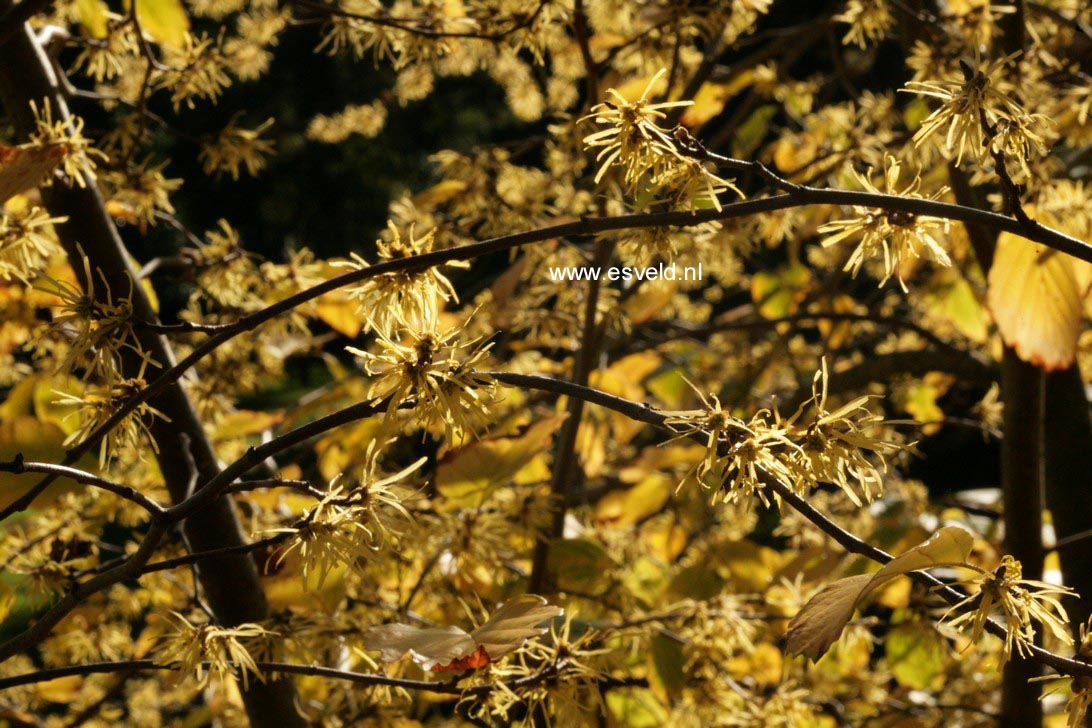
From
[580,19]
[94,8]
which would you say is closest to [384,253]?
[580,19]

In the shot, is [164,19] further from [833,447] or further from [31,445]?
[833,447]

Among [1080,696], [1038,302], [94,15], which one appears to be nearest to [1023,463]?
[1038,302]

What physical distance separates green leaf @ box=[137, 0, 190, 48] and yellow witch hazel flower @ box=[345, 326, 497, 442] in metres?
0.65

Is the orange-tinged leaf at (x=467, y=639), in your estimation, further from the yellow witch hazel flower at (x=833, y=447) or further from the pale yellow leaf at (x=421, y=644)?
the yellow witch hazel flower at (x=833, y=447)

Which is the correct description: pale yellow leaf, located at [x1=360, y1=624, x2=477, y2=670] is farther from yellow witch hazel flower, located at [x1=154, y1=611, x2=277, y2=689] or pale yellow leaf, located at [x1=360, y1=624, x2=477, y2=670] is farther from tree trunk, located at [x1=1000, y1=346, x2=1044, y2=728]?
tree trunk, located at [x1=1000, y1=346, x2=1044, y2=728]

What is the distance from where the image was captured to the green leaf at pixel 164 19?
1014 mm

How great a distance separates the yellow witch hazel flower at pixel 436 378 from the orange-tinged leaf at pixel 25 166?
276mm

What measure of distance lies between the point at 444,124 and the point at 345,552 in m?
5.14

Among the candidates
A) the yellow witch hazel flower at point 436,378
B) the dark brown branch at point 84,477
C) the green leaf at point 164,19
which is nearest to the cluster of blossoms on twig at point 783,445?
the yellow witch hazel flower at point 436,378

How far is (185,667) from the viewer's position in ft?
1.92

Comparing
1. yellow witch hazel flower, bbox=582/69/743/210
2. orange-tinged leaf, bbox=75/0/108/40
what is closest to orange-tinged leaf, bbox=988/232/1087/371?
yellow witch hazel flower, bbox=582/69/743/210

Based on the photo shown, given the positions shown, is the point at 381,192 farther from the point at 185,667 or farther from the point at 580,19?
the point at 185,667

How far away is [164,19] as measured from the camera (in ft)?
3.34

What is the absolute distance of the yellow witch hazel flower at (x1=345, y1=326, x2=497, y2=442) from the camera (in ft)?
1.66
